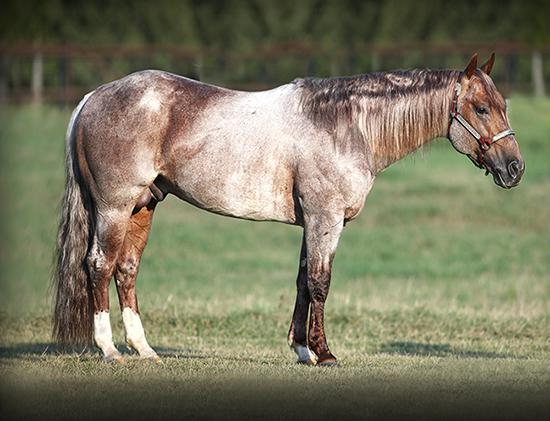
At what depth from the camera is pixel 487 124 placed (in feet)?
19.3

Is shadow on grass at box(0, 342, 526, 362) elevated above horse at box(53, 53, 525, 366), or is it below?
below

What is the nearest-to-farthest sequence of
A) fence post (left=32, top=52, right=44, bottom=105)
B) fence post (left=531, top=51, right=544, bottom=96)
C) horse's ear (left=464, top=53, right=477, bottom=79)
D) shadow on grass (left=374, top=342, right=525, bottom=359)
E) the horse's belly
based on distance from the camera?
horse's ear (left=464, top=53, right=477, bottom=79)
the horse's belly
shadow on grass (left=374, top=342, right=525, bottom=359)
fence post (left=32, top=52, right=44, bottom=105)
fence post (left=531, top=51, right=544, bottom=96)

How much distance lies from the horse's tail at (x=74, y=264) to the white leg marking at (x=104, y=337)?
212 millimetres

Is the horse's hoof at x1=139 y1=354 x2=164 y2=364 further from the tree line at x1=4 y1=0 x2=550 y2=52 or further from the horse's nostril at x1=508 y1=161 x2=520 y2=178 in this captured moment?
the tree line at x1=4 y1=0 x2=550 y2=52

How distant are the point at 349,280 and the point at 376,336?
5.16 metres

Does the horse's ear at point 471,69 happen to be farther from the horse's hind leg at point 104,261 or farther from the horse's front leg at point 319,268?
the horse's hind leg at point 104,261

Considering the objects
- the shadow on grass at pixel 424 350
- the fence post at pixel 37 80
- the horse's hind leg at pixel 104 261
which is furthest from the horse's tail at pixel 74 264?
the fence post at pixel 37 80

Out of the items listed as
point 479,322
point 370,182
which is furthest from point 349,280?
point 370,182

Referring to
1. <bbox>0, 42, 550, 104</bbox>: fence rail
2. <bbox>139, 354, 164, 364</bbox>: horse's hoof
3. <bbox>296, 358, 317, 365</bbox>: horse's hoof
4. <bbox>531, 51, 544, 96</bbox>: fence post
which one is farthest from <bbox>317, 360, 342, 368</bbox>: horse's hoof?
<bbox>531, 51, 544, 96</bbox>: fence post

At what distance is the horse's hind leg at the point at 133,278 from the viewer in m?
6.14

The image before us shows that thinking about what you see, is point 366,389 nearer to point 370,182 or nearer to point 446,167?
point 370,182

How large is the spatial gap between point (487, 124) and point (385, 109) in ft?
2.81

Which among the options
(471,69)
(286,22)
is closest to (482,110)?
(471,69)

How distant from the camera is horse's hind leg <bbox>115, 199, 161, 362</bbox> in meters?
6.14
